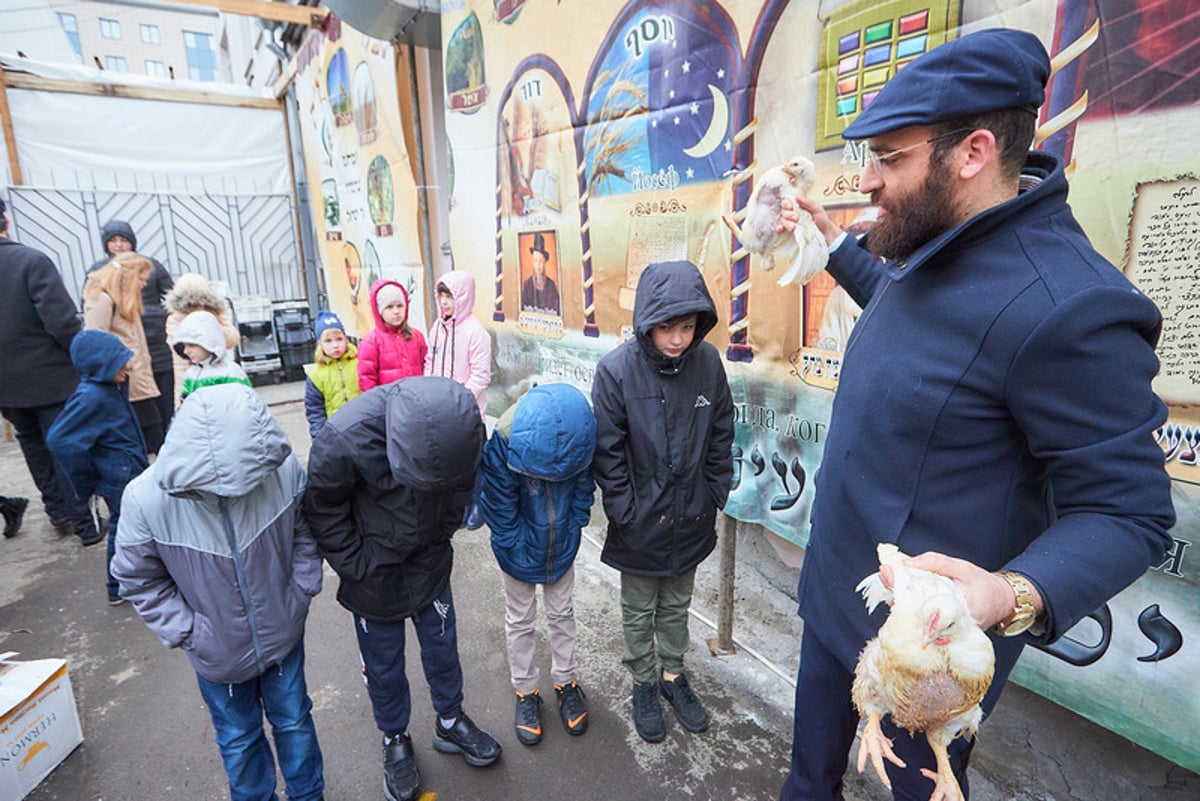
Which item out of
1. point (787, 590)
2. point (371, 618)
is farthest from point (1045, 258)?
point (787, 590)

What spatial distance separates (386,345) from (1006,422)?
11.9 feet

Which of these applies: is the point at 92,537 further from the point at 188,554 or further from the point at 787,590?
the point at 787,590

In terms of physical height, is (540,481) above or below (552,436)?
below

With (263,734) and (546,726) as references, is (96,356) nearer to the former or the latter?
(263,734)

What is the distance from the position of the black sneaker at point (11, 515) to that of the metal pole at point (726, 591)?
16.5 ft

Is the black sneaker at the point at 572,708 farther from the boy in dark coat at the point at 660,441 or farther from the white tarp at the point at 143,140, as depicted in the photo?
the white tarp at the point at 143,140

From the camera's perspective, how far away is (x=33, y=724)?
2.12 meters

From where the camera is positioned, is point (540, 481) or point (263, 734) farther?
point (540, 481)

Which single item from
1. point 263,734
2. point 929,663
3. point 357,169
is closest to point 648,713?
point 263,734

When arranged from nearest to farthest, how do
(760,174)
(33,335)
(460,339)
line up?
1. (760,174)
2. (33,335)
3. (460,339)

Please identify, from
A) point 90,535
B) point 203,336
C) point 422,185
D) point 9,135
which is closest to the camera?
point 203,336

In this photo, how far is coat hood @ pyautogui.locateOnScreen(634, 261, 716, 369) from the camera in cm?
203

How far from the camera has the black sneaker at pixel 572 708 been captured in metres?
2.37

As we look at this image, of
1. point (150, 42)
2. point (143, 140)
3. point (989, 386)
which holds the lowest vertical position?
point (989, 386)
